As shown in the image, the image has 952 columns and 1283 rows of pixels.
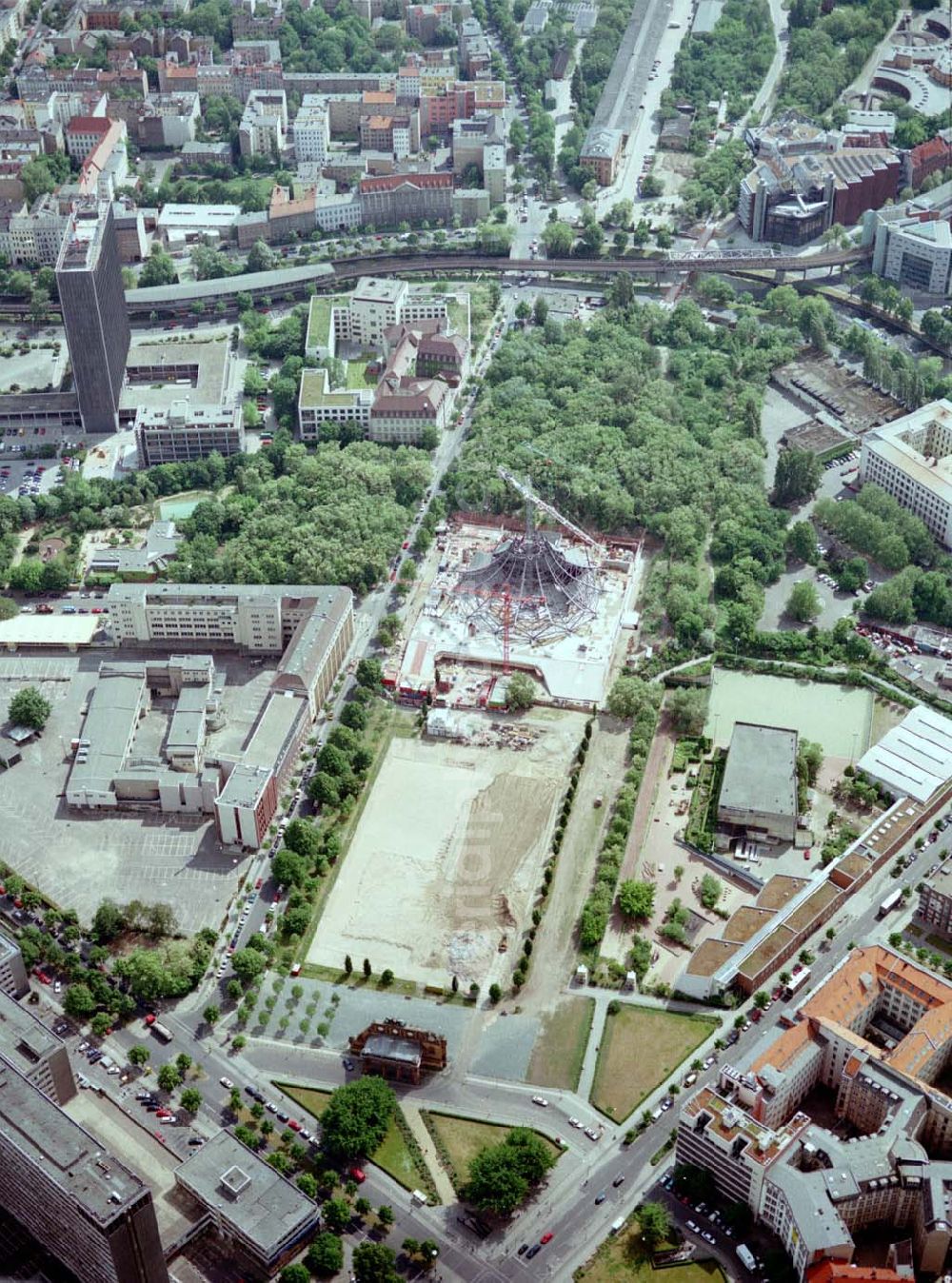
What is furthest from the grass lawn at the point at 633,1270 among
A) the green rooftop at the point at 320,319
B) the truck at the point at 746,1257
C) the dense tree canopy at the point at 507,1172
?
the green rooftop at the point at 320,319

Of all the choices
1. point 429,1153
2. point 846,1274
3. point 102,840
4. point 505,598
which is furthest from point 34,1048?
point 505,598

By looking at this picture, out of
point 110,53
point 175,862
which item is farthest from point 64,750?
point 110,53

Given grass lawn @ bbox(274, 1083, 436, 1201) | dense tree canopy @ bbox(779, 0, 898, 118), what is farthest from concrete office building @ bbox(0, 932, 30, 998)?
dense tree canopy @ bbox(779, 0, 898, 118)

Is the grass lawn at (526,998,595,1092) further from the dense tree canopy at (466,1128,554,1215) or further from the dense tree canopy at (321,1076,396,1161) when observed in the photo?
the dense tree canopy at (321,1076,396,1161)

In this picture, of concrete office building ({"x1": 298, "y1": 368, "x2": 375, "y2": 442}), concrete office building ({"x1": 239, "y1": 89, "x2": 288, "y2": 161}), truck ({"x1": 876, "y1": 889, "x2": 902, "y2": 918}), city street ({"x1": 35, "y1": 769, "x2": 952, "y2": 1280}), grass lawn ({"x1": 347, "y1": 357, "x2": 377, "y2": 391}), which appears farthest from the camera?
concrete office building ({"x1": 239, "y1": 89, "x2": 288, "y2": 161})

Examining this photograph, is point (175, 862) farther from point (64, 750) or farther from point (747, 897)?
point (747, 897)

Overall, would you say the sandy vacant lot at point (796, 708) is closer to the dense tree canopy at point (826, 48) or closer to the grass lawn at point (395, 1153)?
the grass lawn at point (395, 1153)

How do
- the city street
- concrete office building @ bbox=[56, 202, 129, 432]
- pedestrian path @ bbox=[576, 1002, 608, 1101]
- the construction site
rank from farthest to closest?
1. concrete office building @ bbox=[56, 202, 129, 432]
2. the construction site
3. pedestrian path @ bbox=[576, 1002, 608, 1101]
4. the city street
